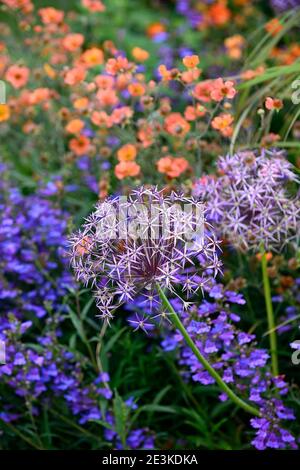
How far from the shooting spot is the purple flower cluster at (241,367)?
7.53 ft

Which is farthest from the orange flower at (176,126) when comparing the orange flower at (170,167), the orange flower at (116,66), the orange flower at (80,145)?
the orange flower at (80,145)

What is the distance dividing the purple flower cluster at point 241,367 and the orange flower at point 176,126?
2.03 ft

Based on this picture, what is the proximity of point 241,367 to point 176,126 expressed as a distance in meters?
0.89

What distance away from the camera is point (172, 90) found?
4465 mm

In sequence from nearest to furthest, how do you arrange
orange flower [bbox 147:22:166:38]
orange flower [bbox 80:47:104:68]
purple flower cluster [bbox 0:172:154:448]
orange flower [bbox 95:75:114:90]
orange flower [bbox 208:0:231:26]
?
purple flower cluster [bbox 0:172:154:448]
orange flower [bbox 95:75:114:90]
orange flower [bbox 80:47:104:68]
orange flower [bbox 208:0:231:26]
orange flower [bbox 147:22:166:38]

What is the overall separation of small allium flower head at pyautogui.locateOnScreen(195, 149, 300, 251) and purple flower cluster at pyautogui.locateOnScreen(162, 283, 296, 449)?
0.20m

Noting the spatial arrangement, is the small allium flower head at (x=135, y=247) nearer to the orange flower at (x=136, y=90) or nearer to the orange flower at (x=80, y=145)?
the orange flower at (x=136, y=90)

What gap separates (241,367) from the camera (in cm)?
240

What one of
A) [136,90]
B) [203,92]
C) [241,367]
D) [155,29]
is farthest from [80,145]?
[155,29]

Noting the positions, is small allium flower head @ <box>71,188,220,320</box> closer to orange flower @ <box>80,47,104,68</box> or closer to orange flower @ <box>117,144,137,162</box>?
orange flower @ <box>117,144,137,162</box>

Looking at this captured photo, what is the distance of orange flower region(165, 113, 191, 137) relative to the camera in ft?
9.15

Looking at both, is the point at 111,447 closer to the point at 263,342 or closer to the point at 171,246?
the point at 263,342

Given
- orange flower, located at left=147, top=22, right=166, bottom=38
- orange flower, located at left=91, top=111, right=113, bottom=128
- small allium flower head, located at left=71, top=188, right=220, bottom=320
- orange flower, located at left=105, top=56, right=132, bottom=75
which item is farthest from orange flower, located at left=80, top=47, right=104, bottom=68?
orange flower, located at left=147, top=22, right=166, bottom=38

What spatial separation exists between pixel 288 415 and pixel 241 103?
1239 mm
